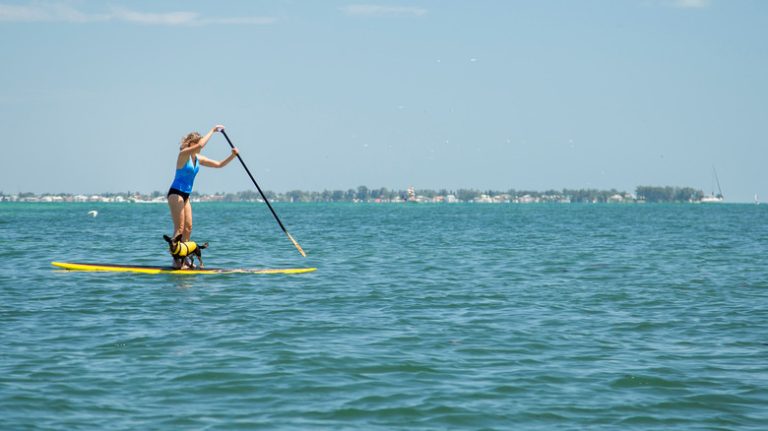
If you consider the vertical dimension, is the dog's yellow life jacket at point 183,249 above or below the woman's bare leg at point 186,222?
below

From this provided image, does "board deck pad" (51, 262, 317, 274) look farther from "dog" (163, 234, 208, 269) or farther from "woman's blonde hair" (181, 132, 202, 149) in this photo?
"woman's blonde hair" (181, 132, 202, 149)

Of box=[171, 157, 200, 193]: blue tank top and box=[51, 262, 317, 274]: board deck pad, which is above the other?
box=[171, 157, 200, 193]: blue tank top

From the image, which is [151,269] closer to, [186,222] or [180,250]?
[180,250]

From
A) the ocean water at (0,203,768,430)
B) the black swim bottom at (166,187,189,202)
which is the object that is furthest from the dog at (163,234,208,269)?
the black swim bottom at (166,187,189,202)

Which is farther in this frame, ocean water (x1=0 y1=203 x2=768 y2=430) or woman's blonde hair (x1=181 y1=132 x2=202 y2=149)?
woman's blonde hair (x1=181 y1=132 x2=202 y2=149)

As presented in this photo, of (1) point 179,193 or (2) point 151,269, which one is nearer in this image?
(1) point 179,193

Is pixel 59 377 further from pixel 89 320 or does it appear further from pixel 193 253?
pixel 193 253

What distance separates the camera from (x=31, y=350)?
10.9 meters

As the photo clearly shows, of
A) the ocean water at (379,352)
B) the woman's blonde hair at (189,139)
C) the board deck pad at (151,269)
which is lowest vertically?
the ocean water at (379,352)

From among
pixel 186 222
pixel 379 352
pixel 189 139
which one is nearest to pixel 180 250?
pixel 186 222

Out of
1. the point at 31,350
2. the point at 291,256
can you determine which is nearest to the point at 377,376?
the point at 31,350

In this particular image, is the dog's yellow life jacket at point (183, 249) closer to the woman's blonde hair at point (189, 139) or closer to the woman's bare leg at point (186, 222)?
the woman's bare leg at point (186, 222)

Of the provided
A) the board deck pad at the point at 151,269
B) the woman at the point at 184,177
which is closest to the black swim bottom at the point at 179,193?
the woman at the point at 184,177

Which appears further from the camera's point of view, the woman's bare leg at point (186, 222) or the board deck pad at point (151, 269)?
the board deck pad at point (151, 269)
